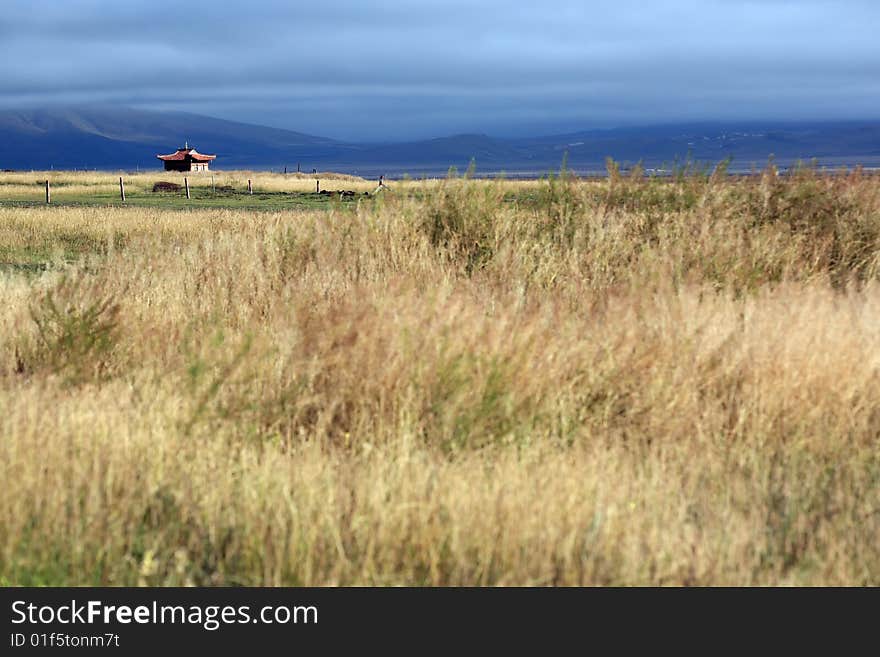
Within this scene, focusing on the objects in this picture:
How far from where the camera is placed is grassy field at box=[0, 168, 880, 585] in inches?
186

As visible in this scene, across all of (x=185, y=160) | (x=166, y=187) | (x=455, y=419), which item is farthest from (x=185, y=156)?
(x=455, y=419)

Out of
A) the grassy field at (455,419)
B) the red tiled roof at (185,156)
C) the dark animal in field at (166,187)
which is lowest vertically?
the dark animal in field at (166,187)

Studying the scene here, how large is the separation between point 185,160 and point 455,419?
4572 inches

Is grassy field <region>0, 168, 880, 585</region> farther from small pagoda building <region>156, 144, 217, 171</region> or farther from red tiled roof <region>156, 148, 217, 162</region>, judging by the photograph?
small pagoda building <region>156, 144, 217, 171</region>

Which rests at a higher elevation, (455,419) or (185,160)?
(185,160)

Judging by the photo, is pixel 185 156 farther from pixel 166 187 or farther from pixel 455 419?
pixel 455 419

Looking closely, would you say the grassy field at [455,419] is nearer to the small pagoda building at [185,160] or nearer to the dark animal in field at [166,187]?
the dark animal in field at [166,187]

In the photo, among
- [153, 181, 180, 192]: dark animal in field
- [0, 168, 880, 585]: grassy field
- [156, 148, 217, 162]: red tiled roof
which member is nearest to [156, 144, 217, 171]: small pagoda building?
[156, 148, 217, 162]: red tiled roof

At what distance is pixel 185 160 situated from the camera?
117m

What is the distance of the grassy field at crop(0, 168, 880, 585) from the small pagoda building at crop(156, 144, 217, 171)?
359 feet

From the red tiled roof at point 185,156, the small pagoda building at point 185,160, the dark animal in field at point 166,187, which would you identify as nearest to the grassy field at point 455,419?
the dark animal in field at point 166,187

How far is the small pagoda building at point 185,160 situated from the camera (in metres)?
116

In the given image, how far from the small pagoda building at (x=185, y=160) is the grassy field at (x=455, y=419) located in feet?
359

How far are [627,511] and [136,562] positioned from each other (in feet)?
8.02
